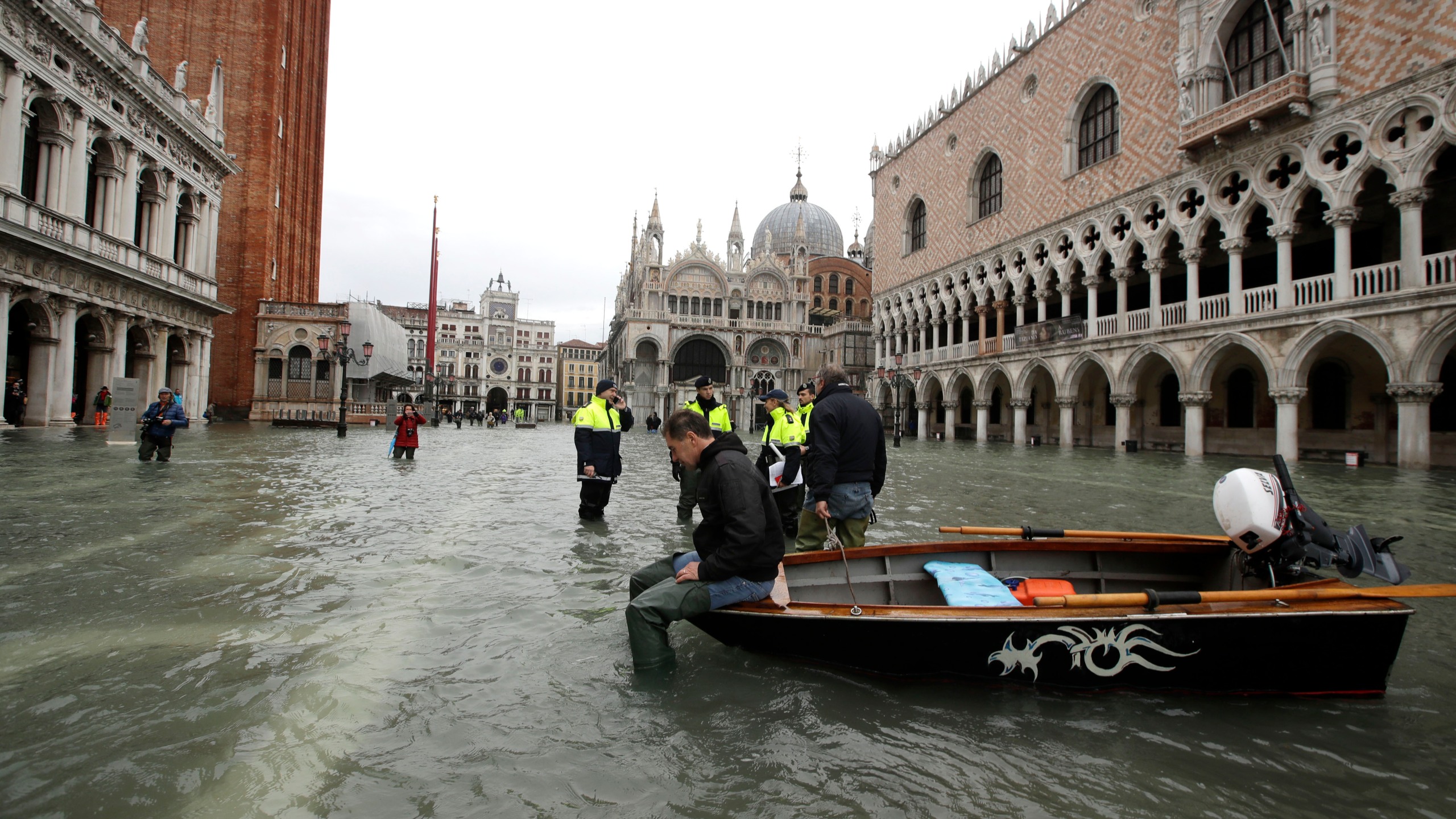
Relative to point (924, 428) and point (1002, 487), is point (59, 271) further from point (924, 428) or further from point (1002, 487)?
point (924, 428)

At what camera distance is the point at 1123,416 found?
Answer: 25.0 meters

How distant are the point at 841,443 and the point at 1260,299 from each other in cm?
2078

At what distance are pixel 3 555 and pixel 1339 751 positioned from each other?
28.0 feet

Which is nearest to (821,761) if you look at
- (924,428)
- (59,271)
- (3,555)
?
(3,555)

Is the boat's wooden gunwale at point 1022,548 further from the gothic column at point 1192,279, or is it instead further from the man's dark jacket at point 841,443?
the gothic column at point 1192,279

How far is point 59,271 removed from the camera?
747 inches

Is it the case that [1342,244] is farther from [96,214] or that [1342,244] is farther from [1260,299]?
[96,214]

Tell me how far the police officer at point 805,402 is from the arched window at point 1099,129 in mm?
23016

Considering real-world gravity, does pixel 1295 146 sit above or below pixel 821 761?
above

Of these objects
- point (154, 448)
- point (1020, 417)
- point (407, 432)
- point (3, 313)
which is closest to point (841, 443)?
point (407, 432)

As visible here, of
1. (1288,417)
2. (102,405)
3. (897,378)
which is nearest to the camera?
(1288,417)

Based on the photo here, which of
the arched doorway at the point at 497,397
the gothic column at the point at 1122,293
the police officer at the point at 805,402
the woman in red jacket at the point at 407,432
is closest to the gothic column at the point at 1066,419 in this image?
the gothic column at the point at 1122,293

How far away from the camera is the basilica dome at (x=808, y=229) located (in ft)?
245

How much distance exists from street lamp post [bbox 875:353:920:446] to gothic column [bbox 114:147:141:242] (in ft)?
88.9
